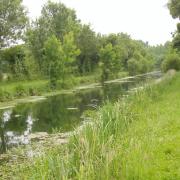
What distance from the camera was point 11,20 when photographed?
45500mm

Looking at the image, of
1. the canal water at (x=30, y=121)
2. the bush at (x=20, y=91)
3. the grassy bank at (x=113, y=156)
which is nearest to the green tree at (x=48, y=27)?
the bush at (x=20, y=91)

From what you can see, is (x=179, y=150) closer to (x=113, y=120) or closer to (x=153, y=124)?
(x=113, y=120)

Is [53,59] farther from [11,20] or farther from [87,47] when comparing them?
[87,47]

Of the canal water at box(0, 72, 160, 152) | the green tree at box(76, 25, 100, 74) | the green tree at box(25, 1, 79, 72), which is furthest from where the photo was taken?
the green tree at box(76, 25, 100, 74)

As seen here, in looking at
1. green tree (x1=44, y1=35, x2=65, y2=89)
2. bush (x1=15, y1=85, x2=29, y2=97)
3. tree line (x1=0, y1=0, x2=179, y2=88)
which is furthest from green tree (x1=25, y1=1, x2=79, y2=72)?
bush (x1=15, y1=85, x2=29, y2=97)

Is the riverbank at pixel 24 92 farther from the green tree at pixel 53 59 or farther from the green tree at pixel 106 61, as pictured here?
the green tree at pixel 106 61

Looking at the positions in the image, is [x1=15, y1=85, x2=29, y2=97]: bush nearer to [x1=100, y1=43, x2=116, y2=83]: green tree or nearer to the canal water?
the canal water

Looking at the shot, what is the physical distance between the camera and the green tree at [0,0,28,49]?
1767 inches

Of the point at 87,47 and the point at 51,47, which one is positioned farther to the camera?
the point at 87,47

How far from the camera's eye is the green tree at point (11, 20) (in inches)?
1767

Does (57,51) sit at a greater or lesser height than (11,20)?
lesser

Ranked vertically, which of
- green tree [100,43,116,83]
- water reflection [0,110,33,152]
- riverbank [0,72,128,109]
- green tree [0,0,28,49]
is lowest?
water reflection [0,110,33,152]

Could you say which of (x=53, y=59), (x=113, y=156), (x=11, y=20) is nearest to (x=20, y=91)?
(x=53, y=59)

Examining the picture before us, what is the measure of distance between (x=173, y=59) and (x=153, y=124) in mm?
37725
